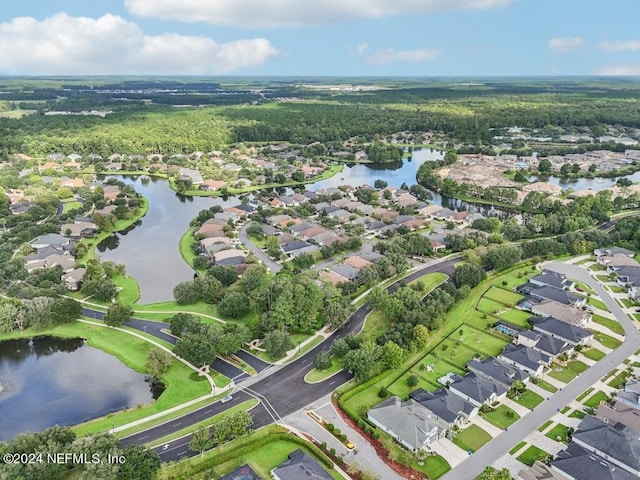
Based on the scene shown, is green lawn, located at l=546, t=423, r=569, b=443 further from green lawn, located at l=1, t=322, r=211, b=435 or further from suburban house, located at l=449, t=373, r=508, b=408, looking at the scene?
green lawn, located at l=1, t=322, r=211, b=435

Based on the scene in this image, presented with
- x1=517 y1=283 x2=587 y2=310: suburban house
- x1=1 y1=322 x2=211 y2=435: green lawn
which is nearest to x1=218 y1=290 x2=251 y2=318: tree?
x1=1 y1=322 x2=211 y2=435: green lawn

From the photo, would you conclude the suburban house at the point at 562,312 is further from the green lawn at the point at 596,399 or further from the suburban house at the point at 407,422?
the suburban house at the point at 407,422

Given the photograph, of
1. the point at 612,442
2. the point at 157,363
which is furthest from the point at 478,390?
the point at 157,363

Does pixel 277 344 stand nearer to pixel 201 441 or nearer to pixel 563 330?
pixel 201 441

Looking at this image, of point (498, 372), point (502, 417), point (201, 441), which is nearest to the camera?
point (201, 441)

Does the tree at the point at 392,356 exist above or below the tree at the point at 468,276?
below

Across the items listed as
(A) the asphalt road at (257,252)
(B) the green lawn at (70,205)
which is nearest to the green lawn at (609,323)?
(A) the asphalt road at (257,252)

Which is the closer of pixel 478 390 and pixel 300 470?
pixel 300 470
